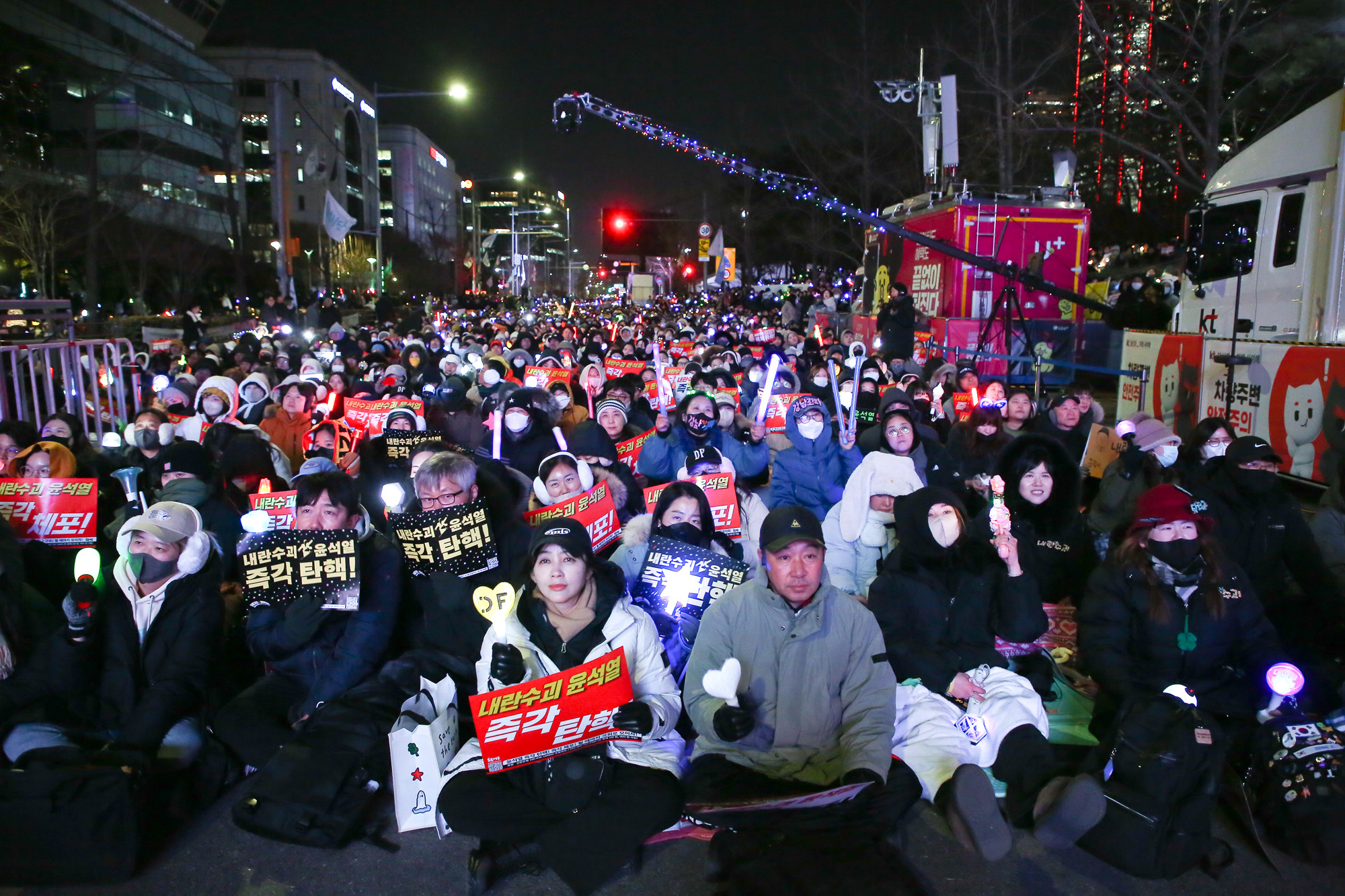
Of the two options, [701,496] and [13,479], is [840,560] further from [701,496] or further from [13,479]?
[13,479]

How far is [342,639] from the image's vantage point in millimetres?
4656

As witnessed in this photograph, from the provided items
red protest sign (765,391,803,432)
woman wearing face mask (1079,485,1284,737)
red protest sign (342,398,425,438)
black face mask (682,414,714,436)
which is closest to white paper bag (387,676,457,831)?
woman wearing face mask (1079,485,1284,737)

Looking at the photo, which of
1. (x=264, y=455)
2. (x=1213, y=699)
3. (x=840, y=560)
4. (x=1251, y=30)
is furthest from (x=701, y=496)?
(x=1251, y=30)

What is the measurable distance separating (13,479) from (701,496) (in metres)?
4.22

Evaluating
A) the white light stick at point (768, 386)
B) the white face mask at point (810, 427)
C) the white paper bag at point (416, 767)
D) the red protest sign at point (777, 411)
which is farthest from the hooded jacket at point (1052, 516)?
the red protest sign at point (777, 411)

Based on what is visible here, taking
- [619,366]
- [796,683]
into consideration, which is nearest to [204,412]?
[619,366]

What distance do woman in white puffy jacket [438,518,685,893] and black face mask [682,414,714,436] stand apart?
3.59 metres

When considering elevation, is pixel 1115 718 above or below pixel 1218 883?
above

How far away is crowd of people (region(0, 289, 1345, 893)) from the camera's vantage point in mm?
3803

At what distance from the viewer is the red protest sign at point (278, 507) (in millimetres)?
6049

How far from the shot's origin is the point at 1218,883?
A: 3750 millimetres

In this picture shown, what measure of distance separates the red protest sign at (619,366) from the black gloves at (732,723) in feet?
33.1

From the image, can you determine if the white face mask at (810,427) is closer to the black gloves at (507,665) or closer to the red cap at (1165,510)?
the red cap at (1165,510)

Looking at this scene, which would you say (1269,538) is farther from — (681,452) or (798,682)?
(681,452)
